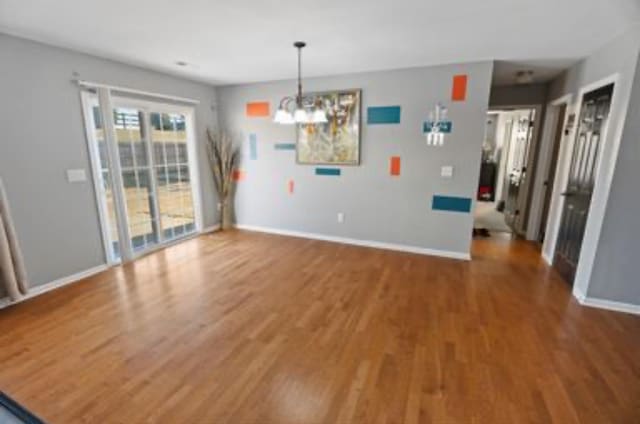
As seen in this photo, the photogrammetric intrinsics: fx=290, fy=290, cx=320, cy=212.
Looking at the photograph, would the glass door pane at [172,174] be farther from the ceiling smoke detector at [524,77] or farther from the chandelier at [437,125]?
the ceiling smoke detector at [524,77]

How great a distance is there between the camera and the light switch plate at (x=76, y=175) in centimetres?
307

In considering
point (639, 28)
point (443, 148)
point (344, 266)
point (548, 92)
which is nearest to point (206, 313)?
point (344, 266)

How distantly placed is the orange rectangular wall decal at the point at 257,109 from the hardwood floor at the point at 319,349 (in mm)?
2552

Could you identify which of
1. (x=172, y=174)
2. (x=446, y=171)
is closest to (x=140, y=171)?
(x=172, y=174)

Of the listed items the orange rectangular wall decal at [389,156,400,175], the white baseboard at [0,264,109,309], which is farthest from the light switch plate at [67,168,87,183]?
the orange rectangular wall decal at [389,156,400,175]

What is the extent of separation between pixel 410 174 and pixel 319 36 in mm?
2087

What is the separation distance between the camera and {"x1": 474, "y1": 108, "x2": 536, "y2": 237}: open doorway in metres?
4.96

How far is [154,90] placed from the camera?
3877 millimetres

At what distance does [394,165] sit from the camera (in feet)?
13.1

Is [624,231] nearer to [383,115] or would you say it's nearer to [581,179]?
[581,179]

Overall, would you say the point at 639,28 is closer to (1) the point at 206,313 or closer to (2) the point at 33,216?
(1) the point at 206,313

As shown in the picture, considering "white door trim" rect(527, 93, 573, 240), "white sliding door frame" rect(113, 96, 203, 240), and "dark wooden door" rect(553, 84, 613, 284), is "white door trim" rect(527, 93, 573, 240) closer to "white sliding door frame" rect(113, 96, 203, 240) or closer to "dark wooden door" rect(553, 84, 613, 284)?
"dark wooden door" rect(553, 84, 613, 284)

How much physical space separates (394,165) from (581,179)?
6.59 ft

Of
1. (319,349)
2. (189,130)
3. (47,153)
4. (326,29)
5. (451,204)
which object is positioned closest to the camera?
(319,349)
